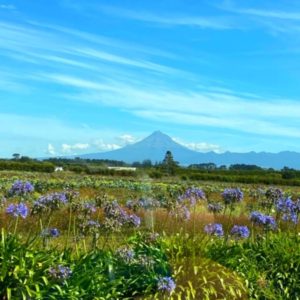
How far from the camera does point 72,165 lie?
9550 cm

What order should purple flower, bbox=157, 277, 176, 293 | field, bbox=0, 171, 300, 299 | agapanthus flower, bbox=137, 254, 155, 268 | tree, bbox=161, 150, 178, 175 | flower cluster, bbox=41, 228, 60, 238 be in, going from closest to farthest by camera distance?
field, bbox=0, 171, 300, 299
purple flower, bbox=157, 277, 176, 293
agapanthus flower, bbox=137, 254, 155, 268
flower cluster, bbox=41, 228, 60, 238
tree, bbox=161, 150, 178, 175

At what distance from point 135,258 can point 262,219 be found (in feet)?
12.0

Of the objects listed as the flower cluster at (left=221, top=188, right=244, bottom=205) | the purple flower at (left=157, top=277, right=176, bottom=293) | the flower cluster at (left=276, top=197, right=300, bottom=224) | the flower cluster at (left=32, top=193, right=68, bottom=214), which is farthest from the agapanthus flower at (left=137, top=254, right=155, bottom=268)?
the flower cluster at (left=276, top=197, right=300, bottom=224)

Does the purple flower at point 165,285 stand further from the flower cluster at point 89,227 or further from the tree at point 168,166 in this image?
the tree at point 168,166

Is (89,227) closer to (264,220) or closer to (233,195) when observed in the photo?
(233,195)

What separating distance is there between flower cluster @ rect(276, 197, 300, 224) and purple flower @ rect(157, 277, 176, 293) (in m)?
5.78

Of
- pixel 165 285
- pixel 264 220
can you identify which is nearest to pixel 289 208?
pixel 264 220

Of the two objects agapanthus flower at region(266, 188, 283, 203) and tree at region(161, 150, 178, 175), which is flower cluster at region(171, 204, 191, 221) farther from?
tree at region(161, 150, 178, 175)

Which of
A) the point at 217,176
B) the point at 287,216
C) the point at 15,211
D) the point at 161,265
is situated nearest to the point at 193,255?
the point at 161,265

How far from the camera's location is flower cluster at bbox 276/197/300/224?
12016mm

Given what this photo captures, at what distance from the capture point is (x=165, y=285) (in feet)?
21.6

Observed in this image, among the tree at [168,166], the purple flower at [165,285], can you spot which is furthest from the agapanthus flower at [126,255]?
the tree at [168,166]

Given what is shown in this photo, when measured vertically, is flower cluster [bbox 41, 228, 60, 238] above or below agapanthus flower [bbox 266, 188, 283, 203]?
below

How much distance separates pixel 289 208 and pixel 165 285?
19.5ft
